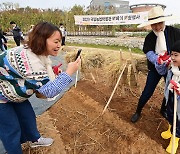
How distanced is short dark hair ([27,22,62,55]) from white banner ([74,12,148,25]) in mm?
7993

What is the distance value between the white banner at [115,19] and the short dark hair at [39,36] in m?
7.99

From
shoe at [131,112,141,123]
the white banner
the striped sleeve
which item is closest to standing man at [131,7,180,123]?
shoe at [131,112,141,123]

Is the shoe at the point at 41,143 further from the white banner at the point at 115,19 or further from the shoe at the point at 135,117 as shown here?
the white banner at the point at 115,19

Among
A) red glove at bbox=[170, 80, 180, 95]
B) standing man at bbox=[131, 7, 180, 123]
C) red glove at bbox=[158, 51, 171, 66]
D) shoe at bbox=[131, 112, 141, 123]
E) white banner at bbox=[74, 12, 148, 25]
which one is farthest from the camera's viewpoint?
white banner at bbox=[74, 12, 148, 25]

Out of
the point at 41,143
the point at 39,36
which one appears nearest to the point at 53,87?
the point at 39,36

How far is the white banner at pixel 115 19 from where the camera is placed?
945 centimetres

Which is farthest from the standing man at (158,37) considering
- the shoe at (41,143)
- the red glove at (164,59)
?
the shoe at (41,143)

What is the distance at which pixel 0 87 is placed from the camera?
5.12ft

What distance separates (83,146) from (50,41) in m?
1.28

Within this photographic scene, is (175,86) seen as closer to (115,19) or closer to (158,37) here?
(158,37)

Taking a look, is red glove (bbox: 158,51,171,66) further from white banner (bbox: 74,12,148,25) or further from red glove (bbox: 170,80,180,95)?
white banner (bbox: 74,12,148,25)

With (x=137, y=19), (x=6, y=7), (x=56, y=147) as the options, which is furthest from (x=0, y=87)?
(x=6, y=7)

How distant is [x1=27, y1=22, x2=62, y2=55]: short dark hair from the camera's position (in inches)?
54.9

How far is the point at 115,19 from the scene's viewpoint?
Answer: 10.5 meters
